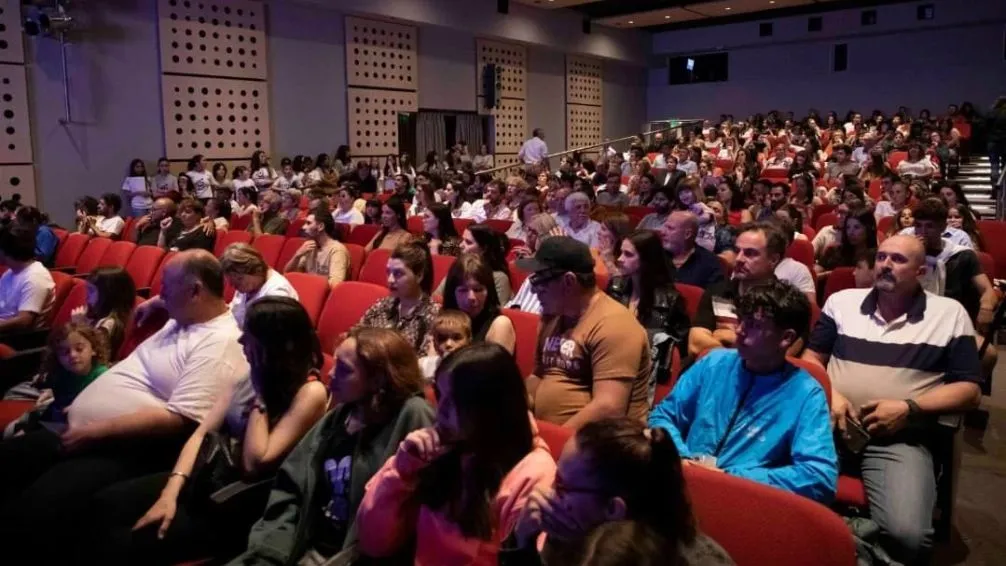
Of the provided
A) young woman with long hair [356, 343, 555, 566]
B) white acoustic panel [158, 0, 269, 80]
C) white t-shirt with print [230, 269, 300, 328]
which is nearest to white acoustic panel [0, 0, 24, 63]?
white acoustic panel [158, 0, 269, 80]

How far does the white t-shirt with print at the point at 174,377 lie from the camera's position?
2502 millimetres

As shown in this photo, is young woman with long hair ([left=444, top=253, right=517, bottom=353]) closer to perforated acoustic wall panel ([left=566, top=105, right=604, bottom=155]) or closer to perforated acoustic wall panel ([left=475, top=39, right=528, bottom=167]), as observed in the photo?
perforated acoustic wall panel ([left=475, top=39, right=528, bottom=167])

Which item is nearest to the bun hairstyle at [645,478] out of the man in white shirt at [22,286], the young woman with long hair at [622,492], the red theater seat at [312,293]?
the young woman with long hair at [622,492]

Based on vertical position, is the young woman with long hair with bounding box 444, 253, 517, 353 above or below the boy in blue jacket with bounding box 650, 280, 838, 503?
above

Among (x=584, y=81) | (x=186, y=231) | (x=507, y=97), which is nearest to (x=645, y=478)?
(x=186, y=231)

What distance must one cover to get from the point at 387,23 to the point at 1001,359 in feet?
37.4

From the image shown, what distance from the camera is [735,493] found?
1.53 metres

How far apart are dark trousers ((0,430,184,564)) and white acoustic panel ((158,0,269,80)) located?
9315 millimetres

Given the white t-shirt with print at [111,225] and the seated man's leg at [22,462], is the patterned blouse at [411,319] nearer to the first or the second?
the seated man's leg at [22,462]

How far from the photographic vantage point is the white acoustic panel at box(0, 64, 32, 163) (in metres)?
9.14

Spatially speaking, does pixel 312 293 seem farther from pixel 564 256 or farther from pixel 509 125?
pixel 509 125

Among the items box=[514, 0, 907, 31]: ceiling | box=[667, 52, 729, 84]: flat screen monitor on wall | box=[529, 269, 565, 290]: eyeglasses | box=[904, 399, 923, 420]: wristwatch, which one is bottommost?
box=[904, 399, 923, 420]: wristwatch

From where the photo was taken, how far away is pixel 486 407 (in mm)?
1594

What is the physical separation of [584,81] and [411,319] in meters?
16.5
